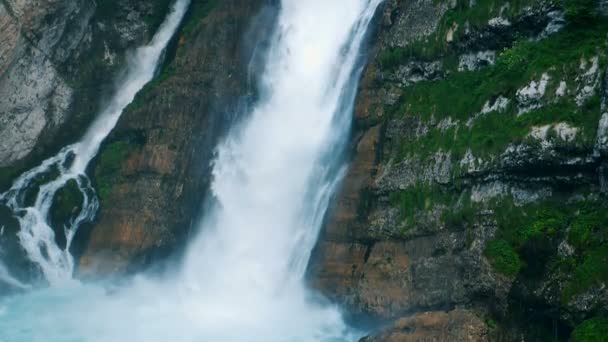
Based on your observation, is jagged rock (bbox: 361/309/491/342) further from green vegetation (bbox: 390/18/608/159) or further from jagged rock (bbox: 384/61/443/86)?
jagged rock (bbox: 384/61/443/86)

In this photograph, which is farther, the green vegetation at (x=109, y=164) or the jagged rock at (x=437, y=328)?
the green vegetation at (x=109, y=164)

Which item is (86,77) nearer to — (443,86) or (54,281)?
(54,281)

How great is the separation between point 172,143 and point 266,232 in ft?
20.6

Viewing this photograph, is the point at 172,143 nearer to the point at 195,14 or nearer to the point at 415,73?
the point at 195,14

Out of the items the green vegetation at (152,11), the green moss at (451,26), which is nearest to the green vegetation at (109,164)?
the green vegetation at (152,11)

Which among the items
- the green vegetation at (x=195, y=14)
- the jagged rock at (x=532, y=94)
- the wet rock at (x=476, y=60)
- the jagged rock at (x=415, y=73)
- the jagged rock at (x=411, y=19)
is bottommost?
the jagged rock at (x=532, y=94)

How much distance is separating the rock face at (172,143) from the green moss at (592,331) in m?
19.4

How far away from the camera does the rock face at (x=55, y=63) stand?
32.4 m

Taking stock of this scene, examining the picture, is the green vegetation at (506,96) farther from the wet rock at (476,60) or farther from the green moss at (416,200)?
the green moss at (416,200)

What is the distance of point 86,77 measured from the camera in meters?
35.3

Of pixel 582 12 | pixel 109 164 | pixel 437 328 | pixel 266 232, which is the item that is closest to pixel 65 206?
pixel 109 164

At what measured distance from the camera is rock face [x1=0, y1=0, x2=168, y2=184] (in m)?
32.4

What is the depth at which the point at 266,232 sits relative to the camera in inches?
1271

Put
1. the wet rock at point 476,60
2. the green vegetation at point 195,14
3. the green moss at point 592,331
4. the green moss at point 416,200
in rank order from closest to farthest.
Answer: the green moss at point 592,331, the green moss at point 416,200, the wet rock at point 476,60, the green vegetation at point 195,14
